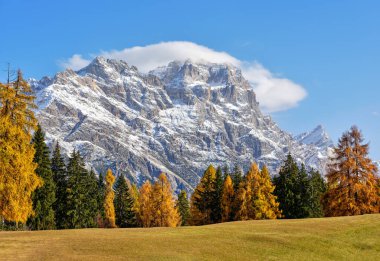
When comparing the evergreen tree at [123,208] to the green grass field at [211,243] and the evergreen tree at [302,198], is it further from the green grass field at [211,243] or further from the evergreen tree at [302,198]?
the green grass field at [211,243]

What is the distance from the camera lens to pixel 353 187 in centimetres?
6712

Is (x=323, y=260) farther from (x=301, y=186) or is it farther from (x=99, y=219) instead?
(x=99, y=219)

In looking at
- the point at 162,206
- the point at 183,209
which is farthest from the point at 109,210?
the point at 183,209

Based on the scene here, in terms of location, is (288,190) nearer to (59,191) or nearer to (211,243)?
(59,191)

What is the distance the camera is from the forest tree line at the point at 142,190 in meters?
48.1

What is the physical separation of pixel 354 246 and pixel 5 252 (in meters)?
27.9

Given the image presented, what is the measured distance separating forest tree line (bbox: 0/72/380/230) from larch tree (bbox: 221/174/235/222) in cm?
19

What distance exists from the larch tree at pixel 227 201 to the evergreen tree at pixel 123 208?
30.9 metres

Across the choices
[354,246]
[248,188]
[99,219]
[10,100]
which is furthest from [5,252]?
[99,219]

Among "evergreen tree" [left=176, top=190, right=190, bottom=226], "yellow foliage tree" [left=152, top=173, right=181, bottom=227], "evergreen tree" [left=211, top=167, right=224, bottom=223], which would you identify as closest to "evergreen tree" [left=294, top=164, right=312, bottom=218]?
"evergreen tree" [left=211, top=167, right=224, bottom=223]

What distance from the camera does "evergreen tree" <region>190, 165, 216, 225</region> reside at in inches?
3674

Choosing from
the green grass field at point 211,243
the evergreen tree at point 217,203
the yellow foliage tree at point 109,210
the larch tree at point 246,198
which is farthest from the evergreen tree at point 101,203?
the green grass field at point 211,243

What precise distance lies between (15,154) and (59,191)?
42.6 meters

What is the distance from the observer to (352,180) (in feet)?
221
